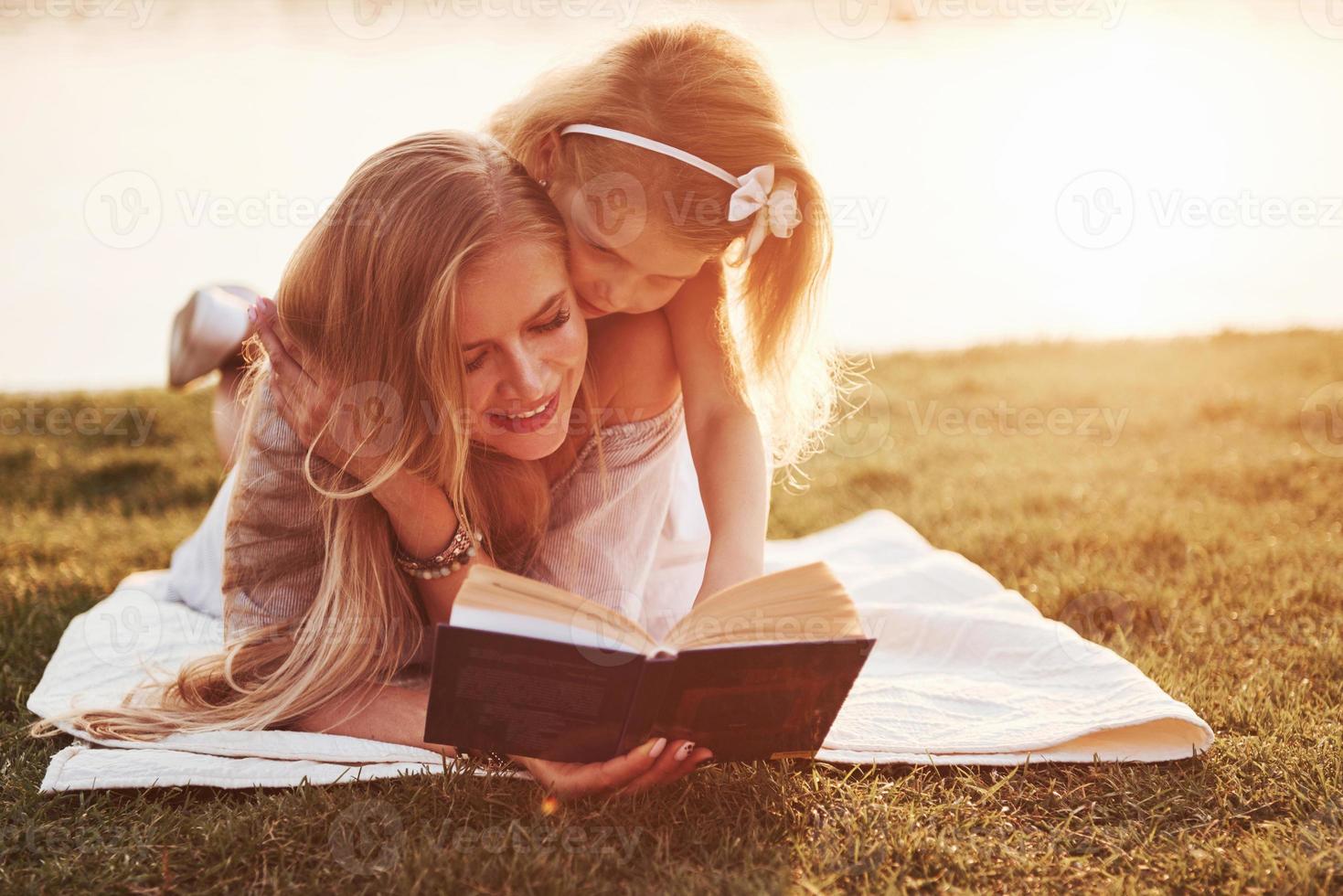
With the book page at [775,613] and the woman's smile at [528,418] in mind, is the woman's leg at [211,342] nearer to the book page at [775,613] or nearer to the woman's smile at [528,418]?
the woman's smile at [528,418]

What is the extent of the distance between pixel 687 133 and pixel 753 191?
19 cm

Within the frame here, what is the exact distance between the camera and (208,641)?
2.92 meters

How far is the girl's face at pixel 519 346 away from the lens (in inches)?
81.7

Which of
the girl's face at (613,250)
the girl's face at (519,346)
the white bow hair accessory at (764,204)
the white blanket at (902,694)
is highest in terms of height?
the white bow hair accessory at (764,204)

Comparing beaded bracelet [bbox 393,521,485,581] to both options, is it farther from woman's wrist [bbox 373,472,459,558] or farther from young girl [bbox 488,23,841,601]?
young girl [bbox 488,23,841,601]

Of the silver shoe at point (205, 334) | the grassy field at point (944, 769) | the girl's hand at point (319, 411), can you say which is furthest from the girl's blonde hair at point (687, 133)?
the silver shoe at point (205, 334)

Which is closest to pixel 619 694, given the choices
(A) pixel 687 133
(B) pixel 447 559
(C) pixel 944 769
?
(B) pixel 447 559

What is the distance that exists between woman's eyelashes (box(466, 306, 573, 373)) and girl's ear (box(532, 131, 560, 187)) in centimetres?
39

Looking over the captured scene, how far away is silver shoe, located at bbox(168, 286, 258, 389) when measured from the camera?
3686 millimetres

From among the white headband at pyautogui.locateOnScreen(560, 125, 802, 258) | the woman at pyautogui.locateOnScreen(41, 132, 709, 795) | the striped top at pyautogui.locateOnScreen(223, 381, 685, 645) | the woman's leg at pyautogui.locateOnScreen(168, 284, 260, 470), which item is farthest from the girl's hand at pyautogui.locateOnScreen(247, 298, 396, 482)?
the woman's leg at pyautogui.locateOnScreen(168, 284, 260, 470)

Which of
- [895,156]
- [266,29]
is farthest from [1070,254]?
[266,29]

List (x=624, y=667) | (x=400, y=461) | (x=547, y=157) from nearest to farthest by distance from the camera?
(x=624, y=667) → (x=400, y=461) → (x=547, y=157)

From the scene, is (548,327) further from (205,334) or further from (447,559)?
(205,334)

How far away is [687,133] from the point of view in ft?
7.57
